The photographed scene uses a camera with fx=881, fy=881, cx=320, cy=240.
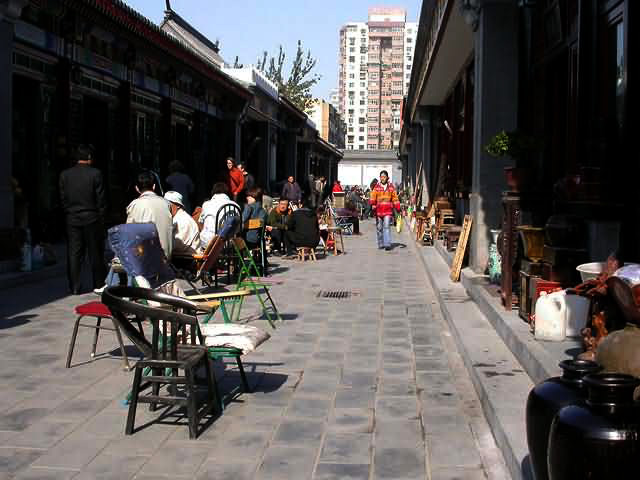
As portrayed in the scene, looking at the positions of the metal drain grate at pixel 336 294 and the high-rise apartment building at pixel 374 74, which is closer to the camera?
the metal drain grate at pixel 336 294

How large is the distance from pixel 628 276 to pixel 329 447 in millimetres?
1775

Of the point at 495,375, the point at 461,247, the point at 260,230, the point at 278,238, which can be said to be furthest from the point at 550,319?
the point at 278,238

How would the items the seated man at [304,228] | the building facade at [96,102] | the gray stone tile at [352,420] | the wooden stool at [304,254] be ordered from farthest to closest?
the wooden stool at [304,254], the seated man at [304,228], the building facade at [96,102], the gray stone tile at [352,420]

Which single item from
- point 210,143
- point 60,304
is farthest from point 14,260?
point 210,143

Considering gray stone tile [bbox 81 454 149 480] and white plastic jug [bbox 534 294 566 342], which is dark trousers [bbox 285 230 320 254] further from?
gray stone tile [bbox 81 454 149 480]

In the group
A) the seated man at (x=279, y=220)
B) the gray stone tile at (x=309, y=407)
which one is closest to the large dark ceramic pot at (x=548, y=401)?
the gray stone tile at (x=309, y=407)

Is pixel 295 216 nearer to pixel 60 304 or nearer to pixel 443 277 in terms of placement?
pixel 443 277

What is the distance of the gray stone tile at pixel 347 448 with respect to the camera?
4.35m

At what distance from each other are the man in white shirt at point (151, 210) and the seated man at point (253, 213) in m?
4.03

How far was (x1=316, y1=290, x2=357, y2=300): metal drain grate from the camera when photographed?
1073 cm

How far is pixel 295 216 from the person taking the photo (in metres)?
15.5

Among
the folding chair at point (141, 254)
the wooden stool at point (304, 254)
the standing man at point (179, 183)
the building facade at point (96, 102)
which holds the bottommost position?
the wooden stool at point (304, 254)

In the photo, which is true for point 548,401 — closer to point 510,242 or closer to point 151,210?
point 510,242

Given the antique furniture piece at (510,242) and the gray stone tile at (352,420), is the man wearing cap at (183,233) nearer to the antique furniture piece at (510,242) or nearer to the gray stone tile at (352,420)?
the antique furniture piece at (510,242)
